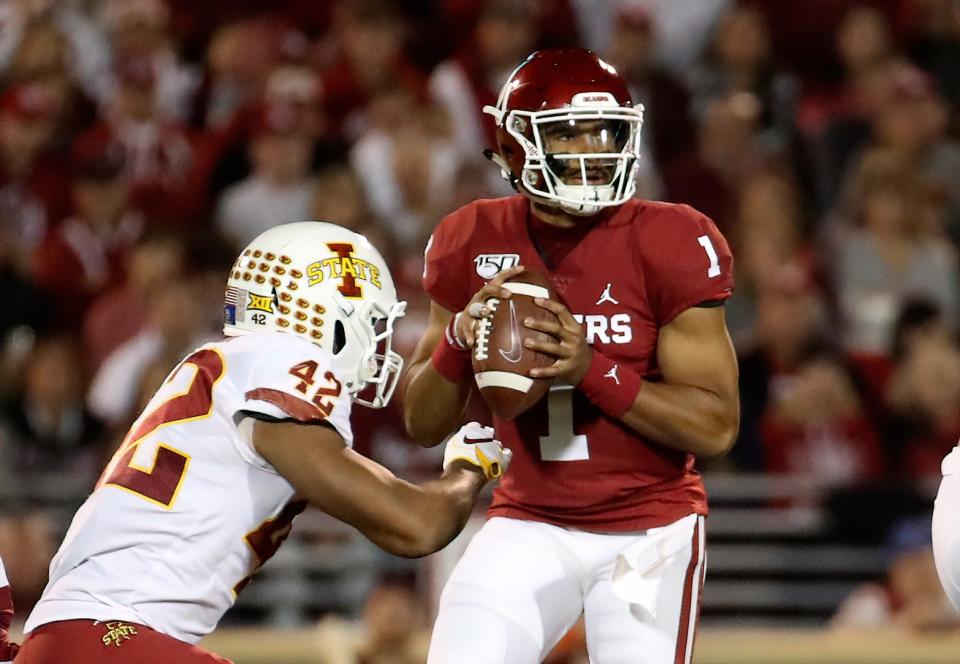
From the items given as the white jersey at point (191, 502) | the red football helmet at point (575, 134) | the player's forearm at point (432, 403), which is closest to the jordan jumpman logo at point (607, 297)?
the red football helmet at point (575, 134)

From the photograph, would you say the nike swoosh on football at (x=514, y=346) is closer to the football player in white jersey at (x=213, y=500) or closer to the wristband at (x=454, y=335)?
the wristband at (x=454, y=335)

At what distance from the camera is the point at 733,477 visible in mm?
6652

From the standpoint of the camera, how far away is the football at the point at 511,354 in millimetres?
3691

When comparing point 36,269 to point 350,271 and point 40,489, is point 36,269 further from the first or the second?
point 350,271

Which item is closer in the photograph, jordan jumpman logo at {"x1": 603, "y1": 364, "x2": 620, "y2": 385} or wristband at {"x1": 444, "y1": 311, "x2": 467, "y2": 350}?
jordan jumpman logo at {"x1": 603, "y1": 364, "x2": 620, "y2": 385}

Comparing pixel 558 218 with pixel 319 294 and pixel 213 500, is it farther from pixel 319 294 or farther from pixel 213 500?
pixel 213 500

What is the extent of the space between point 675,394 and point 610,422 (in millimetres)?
207

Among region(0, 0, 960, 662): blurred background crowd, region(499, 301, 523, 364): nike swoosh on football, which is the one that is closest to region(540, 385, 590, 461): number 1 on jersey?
region(499, 301, 523, 364): nike swoosh on football

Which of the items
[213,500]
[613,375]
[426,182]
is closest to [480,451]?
[613,375]

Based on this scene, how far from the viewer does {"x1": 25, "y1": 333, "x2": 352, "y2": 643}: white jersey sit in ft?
10.9

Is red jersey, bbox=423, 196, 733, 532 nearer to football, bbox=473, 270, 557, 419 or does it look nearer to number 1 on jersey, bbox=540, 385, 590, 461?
number 1 on jersey, bbox=540, 385, 590, 461

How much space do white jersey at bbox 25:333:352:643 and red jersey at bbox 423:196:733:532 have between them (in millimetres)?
689

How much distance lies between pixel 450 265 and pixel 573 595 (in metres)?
0.85

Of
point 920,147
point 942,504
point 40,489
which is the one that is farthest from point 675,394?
point 920,147
